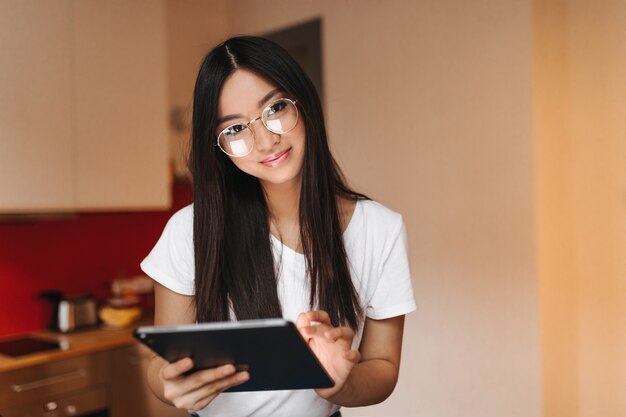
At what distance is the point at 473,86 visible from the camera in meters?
2.37

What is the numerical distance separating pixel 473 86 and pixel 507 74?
0.50ft

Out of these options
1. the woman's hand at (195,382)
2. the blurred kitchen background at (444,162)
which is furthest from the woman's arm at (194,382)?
the blurred kitchen background at (444,162)

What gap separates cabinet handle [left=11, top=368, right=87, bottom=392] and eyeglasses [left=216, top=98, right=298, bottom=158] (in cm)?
159

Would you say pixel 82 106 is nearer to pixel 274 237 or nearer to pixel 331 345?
pixel 274 237

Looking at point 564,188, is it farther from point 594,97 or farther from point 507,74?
point 507,74

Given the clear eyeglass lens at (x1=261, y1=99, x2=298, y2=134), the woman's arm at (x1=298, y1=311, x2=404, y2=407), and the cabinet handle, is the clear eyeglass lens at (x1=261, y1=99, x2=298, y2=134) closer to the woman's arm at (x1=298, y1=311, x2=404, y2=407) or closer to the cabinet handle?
the woman's arm at (x1=298, y1=311, x2=404, y2=407)

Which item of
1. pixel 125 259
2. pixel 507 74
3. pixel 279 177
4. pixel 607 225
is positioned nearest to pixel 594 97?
pixel 507 74

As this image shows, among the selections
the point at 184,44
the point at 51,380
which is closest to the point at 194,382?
the point at 51,380

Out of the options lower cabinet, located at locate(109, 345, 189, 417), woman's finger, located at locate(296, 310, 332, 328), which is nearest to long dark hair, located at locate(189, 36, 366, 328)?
woman's finger, located at locate(296, 310, 332, 328)

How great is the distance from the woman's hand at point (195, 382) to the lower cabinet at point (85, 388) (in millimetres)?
1515

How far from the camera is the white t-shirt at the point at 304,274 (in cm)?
118

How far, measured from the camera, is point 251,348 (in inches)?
32.9

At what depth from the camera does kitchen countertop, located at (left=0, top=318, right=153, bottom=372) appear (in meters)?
2.14

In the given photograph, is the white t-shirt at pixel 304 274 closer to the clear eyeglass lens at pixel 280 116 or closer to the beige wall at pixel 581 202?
the clear eyeglass lens at pixel 280 116
